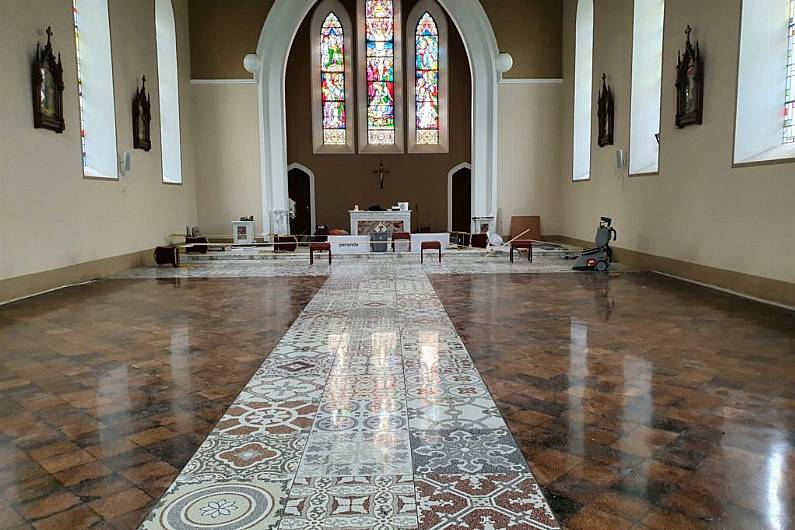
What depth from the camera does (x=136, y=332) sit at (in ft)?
18.4

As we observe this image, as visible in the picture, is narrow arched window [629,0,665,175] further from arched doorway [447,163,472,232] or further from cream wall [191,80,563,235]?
arched doorway [447,163,472,232]

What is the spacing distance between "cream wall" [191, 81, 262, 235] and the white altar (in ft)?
7.96

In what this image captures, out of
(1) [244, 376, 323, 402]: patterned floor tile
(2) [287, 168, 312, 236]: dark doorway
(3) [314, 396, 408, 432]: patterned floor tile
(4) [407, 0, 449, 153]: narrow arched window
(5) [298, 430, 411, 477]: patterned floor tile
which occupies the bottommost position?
(5) [298, 430, 411, 477]: patterned floor tile

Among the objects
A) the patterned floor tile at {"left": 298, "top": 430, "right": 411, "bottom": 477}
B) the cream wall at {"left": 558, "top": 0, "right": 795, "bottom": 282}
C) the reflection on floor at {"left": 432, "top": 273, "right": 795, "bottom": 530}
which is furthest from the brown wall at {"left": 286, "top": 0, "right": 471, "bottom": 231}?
the patterned floor tile at {"left": 298, "top": 430, "right": 411, "bottom": 477}

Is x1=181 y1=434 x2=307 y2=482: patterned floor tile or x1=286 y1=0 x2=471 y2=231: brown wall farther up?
x1=286 y1=0 x2=471 y2=231: brown wall

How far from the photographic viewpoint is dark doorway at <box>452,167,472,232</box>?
1944 centimetres

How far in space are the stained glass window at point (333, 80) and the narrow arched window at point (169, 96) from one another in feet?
19.7

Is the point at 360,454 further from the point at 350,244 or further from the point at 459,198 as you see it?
the point at 459,198

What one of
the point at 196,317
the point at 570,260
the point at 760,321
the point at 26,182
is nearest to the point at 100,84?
the point at 26,182

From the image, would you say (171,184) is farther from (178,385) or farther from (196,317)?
(178,385)

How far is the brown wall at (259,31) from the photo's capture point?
14.6 m

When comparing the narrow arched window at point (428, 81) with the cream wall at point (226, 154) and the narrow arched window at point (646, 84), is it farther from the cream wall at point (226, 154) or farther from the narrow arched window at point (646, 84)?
the narrow arched window at point (646, 84)

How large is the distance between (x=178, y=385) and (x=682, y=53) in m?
8.53

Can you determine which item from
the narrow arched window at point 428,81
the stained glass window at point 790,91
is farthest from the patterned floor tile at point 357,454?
the narrow arched window at point 428,81
